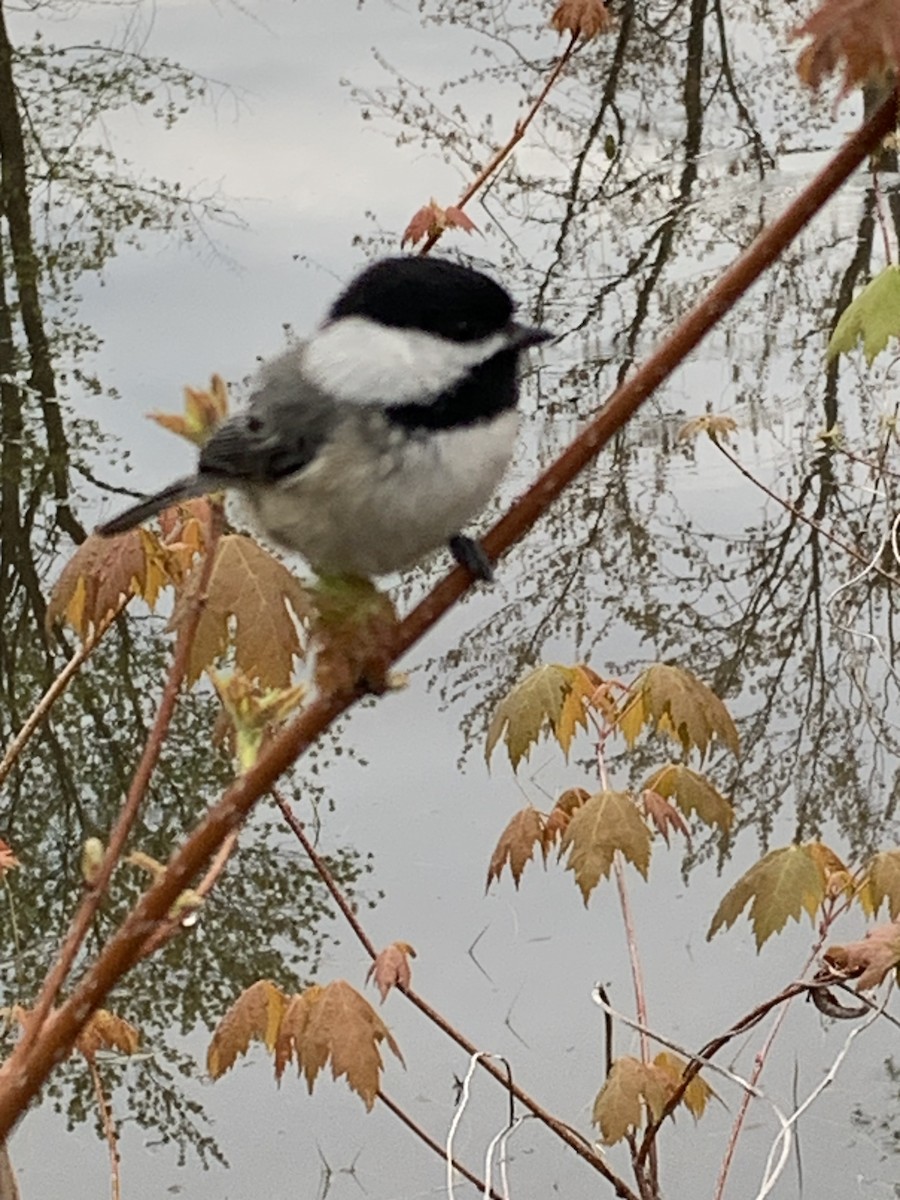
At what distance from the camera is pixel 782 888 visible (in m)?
1.04

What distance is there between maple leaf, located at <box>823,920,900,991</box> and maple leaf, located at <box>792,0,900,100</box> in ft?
1.68

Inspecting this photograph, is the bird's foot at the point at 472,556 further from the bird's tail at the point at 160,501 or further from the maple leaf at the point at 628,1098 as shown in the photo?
the maple leaf at the point at 628,1098

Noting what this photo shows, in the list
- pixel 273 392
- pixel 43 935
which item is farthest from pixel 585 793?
pixel 273 392

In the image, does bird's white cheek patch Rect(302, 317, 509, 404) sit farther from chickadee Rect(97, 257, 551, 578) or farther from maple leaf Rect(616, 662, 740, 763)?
maple leaf Rect(616, 662, 740, 763)

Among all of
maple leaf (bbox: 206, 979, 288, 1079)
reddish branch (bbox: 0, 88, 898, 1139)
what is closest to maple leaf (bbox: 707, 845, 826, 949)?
maple leaf (bbox: 206, 979, 288, 1079)

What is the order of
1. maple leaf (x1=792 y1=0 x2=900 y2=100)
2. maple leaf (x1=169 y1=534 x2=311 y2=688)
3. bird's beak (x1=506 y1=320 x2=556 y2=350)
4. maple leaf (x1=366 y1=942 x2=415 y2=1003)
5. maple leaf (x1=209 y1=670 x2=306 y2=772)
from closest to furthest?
1. maple leaf (x1=792 y1=0 x2=900 y2=100)
2. maple leaf (x1=209 y1=670 x2=306 y2=772)
3. bird's beak (x1=506 y1=320 x2=556 y2=350)
4. maple leaf (x1=169 y1=534 x2=311 y2=688)
5. maple leaf (x1=366 y1=942 x2=415 y2=1003)

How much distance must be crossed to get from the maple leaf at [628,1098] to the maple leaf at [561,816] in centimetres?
18

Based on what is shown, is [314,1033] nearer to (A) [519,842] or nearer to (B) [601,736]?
(A) [519,842]

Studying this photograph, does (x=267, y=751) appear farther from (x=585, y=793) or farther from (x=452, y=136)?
(x=452, y=136)

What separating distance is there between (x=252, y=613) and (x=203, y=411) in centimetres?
32

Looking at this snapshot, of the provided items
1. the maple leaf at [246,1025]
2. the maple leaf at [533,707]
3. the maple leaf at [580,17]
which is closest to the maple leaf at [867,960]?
the maple leaf at [533,707]

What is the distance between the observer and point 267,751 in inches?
14.7

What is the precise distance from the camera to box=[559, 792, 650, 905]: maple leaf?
1014 millimetres

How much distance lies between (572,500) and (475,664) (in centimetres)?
29
